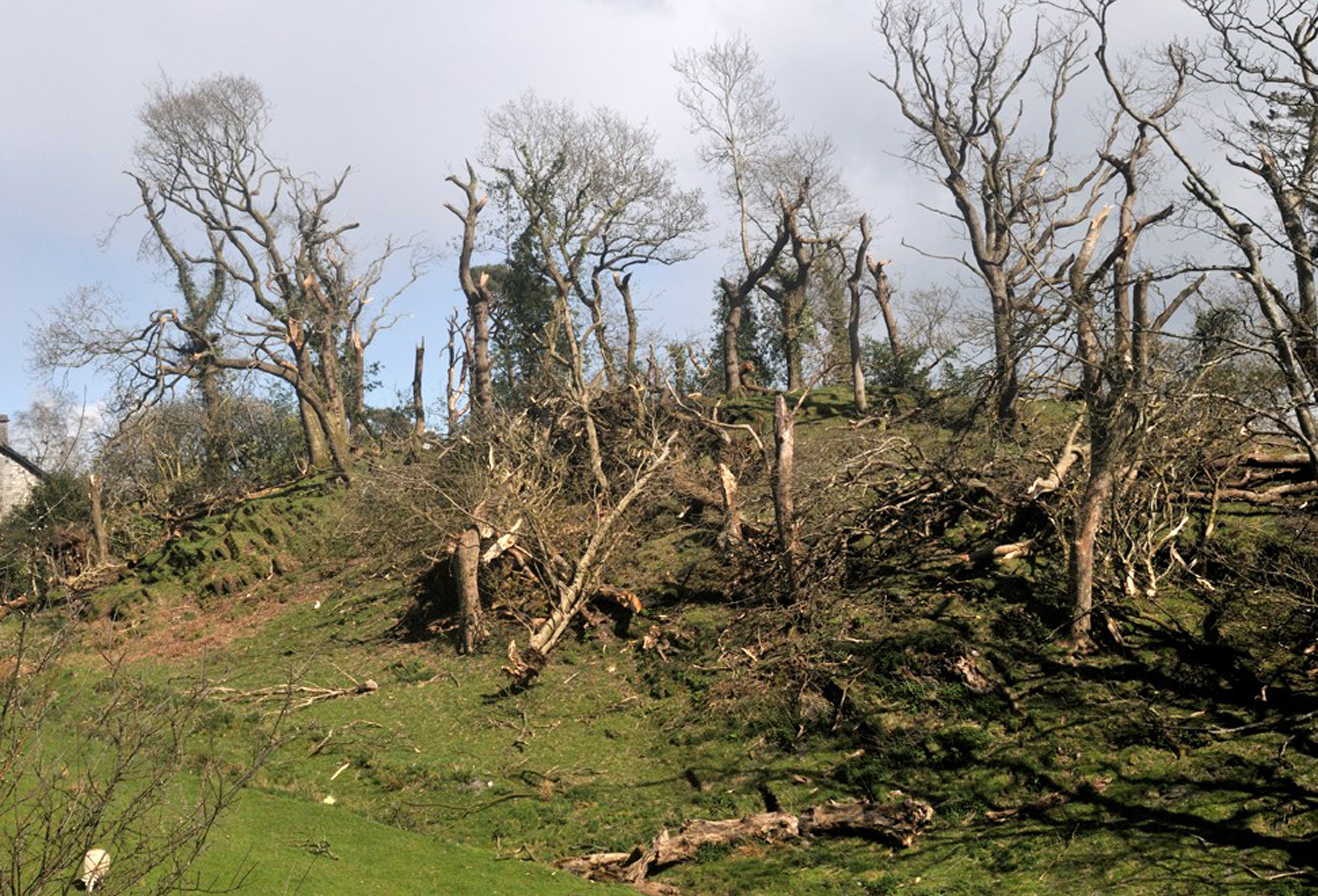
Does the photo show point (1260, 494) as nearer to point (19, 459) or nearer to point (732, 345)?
point (732, 345)

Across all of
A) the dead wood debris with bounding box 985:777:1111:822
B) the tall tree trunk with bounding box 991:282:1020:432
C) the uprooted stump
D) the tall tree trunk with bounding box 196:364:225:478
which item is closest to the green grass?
the uprooted stump

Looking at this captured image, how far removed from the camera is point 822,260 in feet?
123

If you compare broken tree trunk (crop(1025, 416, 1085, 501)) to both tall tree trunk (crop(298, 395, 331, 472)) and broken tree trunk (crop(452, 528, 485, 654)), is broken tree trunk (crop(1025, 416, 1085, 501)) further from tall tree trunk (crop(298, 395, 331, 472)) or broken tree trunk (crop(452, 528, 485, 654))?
tall tree trunk (crop(298, 395, 331, 472))

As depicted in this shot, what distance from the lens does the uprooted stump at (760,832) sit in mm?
10406

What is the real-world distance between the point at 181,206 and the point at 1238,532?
34048 millimetres

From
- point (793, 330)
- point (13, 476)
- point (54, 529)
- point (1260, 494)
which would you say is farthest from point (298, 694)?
point (13, 476)

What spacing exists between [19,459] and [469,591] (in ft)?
51.2

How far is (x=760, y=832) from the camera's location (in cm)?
1078

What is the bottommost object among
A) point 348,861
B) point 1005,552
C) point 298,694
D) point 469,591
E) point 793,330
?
point 348,861

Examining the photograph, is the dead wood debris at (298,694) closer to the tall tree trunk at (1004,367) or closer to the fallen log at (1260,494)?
the tall tree trunk at (1004,367)

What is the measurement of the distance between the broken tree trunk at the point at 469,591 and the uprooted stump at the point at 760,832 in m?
6.90

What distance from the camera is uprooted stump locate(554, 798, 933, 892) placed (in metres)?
10.4

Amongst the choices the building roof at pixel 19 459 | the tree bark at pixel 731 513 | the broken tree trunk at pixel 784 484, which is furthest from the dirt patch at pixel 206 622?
the broken tree trunk at pixel 784 484

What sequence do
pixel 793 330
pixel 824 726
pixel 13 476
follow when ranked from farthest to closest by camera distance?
pixel 13 476
pixel 793 330
pixel 824 726
